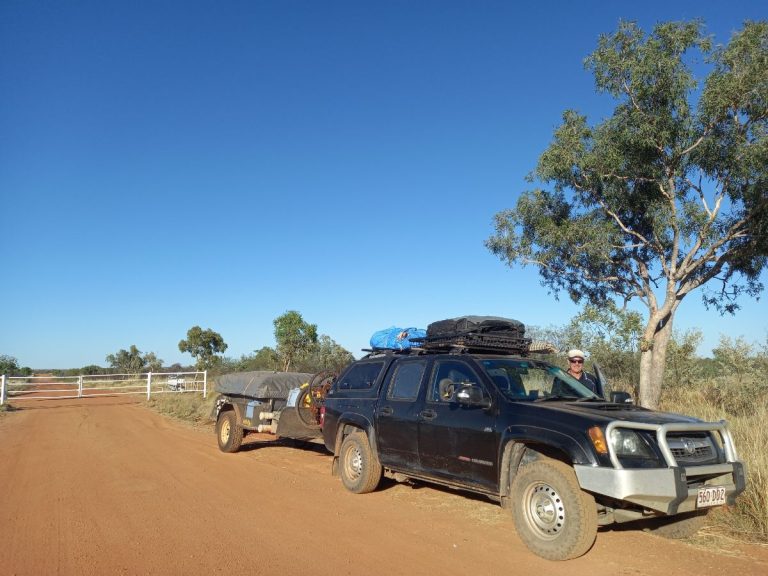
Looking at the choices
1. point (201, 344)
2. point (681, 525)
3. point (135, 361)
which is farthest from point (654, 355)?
point (135, 361)

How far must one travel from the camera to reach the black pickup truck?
17.0ft

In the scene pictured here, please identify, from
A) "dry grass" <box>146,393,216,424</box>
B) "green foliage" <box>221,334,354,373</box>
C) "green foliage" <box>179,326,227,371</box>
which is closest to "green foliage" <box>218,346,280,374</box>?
"green foliage" <box>221,334,354,373</box>

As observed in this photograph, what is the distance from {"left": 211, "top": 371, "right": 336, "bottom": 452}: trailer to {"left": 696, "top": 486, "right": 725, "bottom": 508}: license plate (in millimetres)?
6788

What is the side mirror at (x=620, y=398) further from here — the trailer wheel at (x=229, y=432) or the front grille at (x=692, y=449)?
the trailer wheel at (x=229, y=432)

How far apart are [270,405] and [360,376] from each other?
10.3 feet

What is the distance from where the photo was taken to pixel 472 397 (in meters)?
6.37

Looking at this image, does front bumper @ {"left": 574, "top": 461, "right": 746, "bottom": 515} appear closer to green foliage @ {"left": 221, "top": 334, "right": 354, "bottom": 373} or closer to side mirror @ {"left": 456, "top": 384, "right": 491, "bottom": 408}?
side mirror @ {"left": 456, "top": 384, "right": 491, "bottom": 408}

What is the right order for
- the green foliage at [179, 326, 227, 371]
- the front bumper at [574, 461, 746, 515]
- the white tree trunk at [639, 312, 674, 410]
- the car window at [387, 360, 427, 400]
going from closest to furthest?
the front bumper at [574, 461, 746, 515], the car window at [387, 360, 427, 400], the white tree trunk at [639, 312, 674, 410], the green foliage at [179, 326, 227, 371]

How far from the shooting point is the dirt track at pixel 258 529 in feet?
17.2

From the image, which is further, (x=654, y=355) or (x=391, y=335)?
(x=654, y=355)

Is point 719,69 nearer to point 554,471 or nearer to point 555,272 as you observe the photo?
point 555,272

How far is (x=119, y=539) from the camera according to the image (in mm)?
5941

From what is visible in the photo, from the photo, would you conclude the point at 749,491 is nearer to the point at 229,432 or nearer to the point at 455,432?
the point at 455,432

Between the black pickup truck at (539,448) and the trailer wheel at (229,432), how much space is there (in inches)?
170
